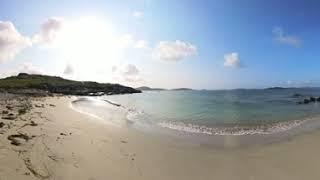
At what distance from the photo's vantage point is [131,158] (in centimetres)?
1109

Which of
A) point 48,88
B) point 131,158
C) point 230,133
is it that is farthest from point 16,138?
point 48,88

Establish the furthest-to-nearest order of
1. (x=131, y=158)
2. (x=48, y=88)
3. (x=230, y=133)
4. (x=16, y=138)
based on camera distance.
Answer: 1. (x=48, y=88)
2. (x=230, y=133)
3. (x=131, y=158)
4. (x=16, y=138)

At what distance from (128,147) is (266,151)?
688 centimetres

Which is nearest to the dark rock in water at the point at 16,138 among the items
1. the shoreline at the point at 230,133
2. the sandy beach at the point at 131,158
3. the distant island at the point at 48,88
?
the sandy beach at the point at 131,158

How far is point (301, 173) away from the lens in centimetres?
1008

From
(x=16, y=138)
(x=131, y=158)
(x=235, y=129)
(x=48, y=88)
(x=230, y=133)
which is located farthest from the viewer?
(x=48, y=88)

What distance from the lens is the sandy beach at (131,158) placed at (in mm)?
8703

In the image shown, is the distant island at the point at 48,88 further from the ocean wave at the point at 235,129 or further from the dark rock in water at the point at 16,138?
the dark rock in water at the point at 16,138

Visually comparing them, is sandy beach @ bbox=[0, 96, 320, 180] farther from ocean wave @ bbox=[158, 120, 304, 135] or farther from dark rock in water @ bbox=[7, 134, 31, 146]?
ocean wave @ bbox=[158, 120, 304, 135]

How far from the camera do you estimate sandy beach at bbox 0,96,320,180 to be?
8703 mm

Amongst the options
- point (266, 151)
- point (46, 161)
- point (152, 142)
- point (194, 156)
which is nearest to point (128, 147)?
point (152, 142)

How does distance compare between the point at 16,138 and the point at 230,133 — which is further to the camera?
the point at 230,133

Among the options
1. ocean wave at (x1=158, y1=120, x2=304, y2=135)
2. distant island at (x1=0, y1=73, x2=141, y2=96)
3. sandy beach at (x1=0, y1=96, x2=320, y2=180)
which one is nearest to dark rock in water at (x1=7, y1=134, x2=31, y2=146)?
sandy beach at (x1=0, y1=96, x2=320, y2=180)

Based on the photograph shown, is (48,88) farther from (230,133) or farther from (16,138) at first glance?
(16,138)
